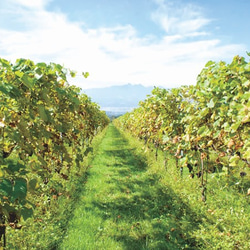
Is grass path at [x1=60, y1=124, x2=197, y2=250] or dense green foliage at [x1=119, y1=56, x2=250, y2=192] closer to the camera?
dense green foliage at [x1=119, y1=56, x2=250, y2=192]

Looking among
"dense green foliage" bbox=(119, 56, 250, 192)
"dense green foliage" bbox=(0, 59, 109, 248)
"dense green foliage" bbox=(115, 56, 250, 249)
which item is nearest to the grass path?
"dense green foliage" bbox=(115, 56, 250, 249)

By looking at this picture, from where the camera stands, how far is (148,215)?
182 inches

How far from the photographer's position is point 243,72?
257 centimetres

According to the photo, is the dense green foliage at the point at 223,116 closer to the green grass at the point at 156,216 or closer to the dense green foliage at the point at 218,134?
the dense green foliage at the point at 218,134

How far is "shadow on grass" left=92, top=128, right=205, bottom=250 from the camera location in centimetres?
372

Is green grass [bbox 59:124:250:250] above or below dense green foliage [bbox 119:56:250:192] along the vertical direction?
below

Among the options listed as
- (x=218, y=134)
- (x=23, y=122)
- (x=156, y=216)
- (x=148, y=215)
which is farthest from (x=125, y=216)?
(x=23, y=122)

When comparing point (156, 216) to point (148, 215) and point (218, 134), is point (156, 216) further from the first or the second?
point (218, 134)

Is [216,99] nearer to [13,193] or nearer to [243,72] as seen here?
[243,72]

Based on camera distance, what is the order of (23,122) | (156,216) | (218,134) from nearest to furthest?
(23,122) < (218,134) < (156,216)

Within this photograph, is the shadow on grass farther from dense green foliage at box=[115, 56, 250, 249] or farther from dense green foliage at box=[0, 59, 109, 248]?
dense green foliage at box=[0, 59, 109, 248]

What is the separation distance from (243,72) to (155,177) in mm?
5021

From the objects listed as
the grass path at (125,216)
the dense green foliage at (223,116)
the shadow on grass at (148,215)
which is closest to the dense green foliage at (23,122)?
the grass path at (125,216)

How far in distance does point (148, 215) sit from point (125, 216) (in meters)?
0.50
